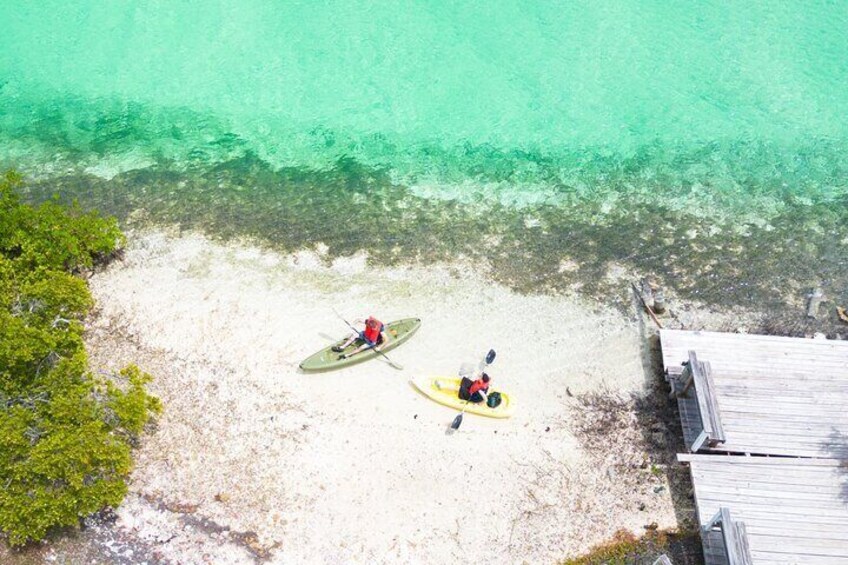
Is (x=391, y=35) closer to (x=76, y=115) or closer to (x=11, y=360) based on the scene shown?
(x=76, y=115)

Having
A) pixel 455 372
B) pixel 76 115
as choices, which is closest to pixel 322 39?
pixel 76 115

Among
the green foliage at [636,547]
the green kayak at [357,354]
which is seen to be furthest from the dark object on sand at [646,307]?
the green kayak at [357,354]

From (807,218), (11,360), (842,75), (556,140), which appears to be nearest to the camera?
(11,360)

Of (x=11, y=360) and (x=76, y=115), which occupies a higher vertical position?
(x=76, y=115)

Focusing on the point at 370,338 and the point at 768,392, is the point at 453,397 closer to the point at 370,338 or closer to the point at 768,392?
the point at 370,338

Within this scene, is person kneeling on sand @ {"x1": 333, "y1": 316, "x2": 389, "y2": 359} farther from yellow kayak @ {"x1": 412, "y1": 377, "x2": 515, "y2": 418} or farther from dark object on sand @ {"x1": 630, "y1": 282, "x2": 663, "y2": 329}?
dark object on sand @ {"x1": 630, "y1": 282, "x2": 663, "y2": 329}

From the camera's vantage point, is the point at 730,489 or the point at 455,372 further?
the point at 455,372

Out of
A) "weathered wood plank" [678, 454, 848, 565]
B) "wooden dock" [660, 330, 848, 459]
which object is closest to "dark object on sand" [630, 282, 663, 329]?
"wooden dock" [660, 330, 848, 459]
